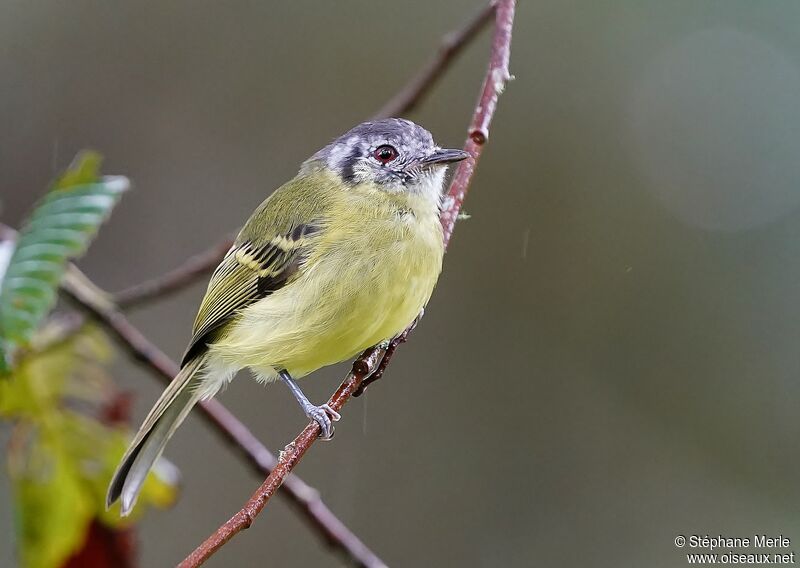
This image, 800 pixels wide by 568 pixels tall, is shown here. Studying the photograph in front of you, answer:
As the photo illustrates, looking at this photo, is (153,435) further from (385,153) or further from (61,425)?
(385,153)

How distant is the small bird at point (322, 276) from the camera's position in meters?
3.07

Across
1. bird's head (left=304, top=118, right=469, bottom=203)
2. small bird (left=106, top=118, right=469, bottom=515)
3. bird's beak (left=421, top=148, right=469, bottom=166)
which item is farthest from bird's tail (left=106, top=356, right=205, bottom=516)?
bird's beak (left=421, top=148, right=469, bottom=166)

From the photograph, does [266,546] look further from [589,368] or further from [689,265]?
[689,265]

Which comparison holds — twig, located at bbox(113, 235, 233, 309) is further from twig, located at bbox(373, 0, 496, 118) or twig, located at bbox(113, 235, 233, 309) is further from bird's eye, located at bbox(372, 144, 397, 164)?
twig, located at bbox(373, 0, 496, 118)

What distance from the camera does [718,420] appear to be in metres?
6.13

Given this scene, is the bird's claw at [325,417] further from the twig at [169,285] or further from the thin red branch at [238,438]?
the twig at [169,285]

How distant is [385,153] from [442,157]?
0.27 metres

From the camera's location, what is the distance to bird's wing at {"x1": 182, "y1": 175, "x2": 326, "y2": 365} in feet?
11.1

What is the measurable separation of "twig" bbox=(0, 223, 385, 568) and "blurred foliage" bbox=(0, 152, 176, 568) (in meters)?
0.11

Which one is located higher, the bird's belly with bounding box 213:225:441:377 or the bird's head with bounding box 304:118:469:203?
the bird's head with bounding box 304:118:469:203

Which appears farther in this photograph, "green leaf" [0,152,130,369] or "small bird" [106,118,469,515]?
"small bird" [106,118,469,515]

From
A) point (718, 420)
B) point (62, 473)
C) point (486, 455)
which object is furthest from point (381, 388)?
point (62, 473)

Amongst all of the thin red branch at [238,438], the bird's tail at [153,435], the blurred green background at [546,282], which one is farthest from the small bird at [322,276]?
the blurred green background at [546,282]

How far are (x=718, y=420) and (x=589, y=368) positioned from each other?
2.71 ft
